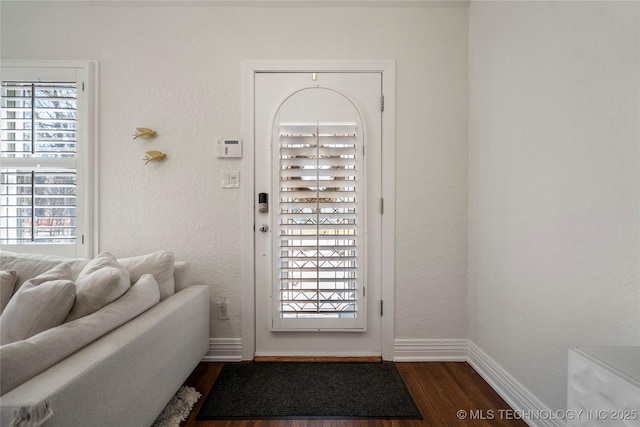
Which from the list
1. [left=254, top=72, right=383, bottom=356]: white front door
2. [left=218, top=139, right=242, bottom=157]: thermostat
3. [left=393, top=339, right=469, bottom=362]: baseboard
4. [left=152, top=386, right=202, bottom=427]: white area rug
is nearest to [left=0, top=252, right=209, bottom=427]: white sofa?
[left=152, top=386, right=202, bottom=427]: white area rug

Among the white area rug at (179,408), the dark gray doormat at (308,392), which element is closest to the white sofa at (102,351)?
the white area rug at (179,408)

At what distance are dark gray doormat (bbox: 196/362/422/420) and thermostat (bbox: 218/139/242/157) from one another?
1.46 metres

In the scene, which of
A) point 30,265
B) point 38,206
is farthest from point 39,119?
point 30,265

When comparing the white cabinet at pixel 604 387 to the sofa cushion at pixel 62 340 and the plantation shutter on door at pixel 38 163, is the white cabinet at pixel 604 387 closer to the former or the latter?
the sofa cushion at pixel 62 340

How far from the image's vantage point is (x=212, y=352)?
1.92 m

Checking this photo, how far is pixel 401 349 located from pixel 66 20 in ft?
10.9

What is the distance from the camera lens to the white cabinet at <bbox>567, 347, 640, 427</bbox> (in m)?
0.61

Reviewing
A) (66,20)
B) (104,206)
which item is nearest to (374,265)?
(104,206)

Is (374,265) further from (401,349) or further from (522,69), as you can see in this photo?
(522,69)

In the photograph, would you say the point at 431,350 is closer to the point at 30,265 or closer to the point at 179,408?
the point at 179,408

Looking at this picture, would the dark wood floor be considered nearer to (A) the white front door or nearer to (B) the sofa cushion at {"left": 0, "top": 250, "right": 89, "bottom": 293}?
(A) the white front door

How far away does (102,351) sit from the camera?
94 centimetres

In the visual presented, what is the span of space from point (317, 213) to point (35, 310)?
4.61 ft

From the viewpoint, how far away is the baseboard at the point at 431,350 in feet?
6.25
